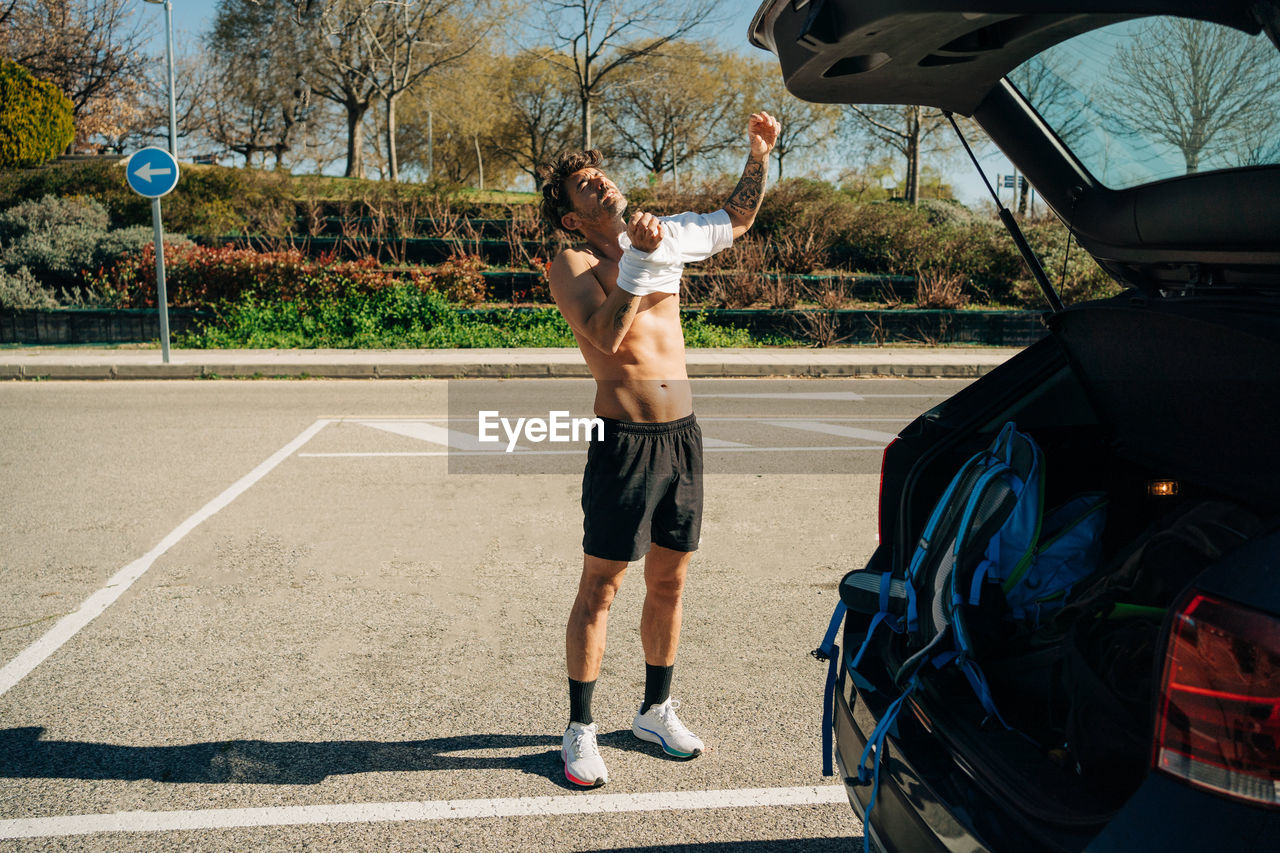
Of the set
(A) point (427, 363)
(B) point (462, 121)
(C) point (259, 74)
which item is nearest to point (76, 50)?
(C) point (259, 74)

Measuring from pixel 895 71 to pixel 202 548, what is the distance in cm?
463

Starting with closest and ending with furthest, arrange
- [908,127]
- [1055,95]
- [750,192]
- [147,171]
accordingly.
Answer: [1055,95] < [750,192] < [147,171] < [908,127]

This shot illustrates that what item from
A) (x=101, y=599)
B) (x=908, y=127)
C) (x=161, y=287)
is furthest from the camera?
Result: (x=908, y=127)

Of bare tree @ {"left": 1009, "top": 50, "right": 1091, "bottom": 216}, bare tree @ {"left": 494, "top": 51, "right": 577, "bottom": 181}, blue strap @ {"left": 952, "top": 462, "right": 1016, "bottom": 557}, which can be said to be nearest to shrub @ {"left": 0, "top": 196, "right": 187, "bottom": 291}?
bare tree @ {"left": 1009, "top": 50, "right": 1091, "bottom": 216}

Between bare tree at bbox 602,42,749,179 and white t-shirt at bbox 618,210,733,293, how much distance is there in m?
40.4

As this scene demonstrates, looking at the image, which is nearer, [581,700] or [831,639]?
[831,639]

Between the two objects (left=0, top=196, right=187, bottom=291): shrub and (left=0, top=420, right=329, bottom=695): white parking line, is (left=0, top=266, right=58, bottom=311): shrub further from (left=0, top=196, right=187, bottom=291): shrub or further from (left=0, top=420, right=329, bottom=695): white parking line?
(left=0, top=420, right=329, bottom=695): white parking line

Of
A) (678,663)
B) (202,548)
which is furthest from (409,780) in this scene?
(202,548)

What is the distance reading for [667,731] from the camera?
3.27 metres

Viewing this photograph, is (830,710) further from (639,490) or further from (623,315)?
(623,315)

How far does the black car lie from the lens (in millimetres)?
1451

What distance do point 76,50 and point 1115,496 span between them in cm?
3760

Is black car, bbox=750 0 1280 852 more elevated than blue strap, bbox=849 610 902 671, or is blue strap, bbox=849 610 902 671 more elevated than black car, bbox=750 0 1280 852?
black car, bbox=750 0 1280 852

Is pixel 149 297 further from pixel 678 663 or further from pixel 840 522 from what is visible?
pixel 678 663
